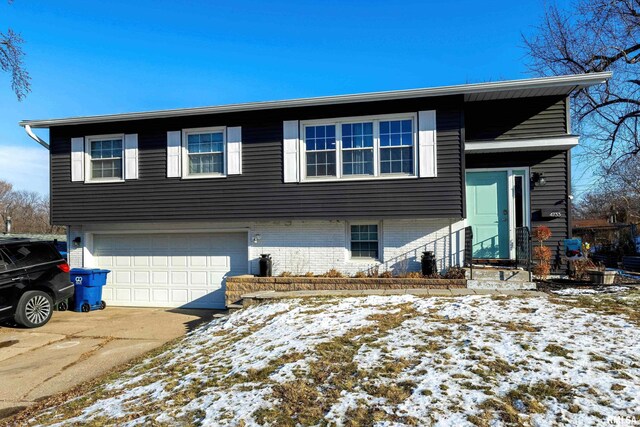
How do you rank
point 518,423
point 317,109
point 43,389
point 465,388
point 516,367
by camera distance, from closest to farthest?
point 518,423, point 465,388, point 516,367, point 43,389, point 317,109

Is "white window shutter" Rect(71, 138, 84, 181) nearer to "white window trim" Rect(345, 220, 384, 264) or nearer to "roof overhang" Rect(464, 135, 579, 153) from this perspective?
"white window trim" Rect(345, 220, 384, 264)

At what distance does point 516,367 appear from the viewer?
380 cm

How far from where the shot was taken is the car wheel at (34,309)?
8.15m

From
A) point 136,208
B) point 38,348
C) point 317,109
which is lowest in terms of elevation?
point 38,348

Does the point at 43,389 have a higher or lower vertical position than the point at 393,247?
lower

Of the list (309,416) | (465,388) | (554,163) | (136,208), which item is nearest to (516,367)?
(465,388)

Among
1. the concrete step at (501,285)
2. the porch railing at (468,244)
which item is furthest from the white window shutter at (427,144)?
the concrete step at (501,285)

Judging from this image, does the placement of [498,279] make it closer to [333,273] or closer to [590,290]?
[590,290]

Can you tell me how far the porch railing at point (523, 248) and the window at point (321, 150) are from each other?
13.9ft

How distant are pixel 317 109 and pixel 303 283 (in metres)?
3.98

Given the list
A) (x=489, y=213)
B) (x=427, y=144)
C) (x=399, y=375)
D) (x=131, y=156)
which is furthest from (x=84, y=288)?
(x=489, y=213)

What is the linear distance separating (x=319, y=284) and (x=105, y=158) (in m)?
6.61

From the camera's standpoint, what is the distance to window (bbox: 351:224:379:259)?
32.1 feet

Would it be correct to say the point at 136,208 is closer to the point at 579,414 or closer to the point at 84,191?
the point at 84,191
